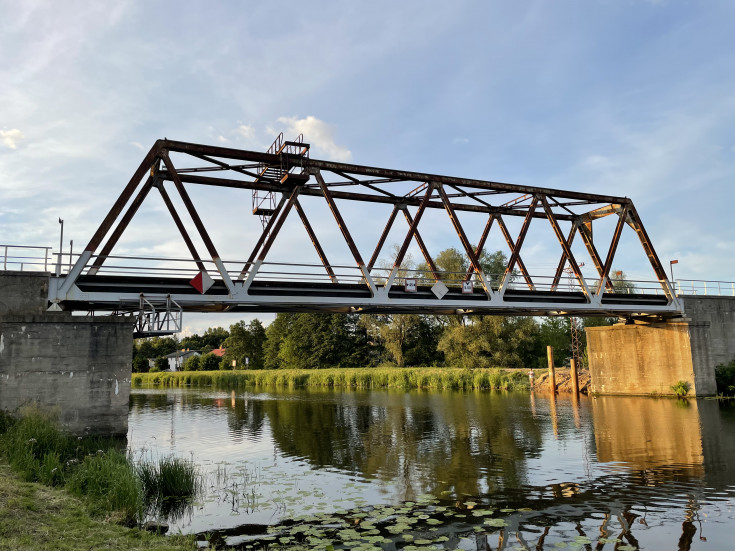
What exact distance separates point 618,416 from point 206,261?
73.8 ft

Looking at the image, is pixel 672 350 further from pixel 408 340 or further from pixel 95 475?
pixel 408 340

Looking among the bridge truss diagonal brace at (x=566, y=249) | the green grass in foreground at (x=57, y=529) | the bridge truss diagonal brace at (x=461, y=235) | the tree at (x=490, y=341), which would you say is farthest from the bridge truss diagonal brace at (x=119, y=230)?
the tree at (x=490, y=341)

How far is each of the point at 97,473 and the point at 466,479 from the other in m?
9.23

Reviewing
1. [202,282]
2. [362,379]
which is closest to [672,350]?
[202,282]

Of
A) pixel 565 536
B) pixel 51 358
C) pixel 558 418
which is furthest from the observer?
pixel 558 418

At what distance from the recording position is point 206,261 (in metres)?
22.8

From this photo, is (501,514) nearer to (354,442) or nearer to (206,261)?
(354,442)

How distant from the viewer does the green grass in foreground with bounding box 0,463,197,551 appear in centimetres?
845

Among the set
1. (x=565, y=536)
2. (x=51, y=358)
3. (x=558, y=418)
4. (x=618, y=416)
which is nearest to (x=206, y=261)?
(x=51, y=358)

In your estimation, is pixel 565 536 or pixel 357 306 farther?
pixel 357 306

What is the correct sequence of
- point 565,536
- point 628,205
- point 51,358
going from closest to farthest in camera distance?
point 565,536 → point 51,358 → point 628,205

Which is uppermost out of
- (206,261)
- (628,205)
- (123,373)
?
(628,205)

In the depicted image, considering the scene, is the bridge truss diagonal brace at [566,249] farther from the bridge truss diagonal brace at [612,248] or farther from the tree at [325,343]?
the tree at [325,343]

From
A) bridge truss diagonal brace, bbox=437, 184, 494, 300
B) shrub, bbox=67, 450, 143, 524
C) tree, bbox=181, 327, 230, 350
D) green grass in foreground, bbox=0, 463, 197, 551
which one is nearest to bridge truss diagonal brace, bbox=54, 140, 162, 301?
shrub, bbox=67, 450, 143, 524
